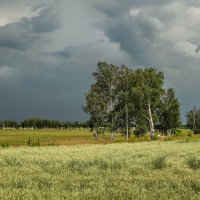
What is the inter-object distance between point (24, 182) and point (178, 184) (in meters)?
5.77

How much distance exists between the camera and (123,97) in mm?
99812

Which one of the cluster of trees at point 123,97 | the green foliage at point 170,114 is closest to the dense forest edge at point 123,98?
the cluster of trees at point 123,97

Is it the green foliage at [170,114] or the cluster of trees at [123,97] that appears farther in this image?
the green foliage at [170,114]

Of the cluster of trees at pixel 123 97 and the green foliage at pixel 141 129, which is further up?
the cluster of trees at pixel 123 97

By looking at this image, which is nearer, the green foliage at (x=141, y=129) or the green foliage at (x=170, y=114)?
the green foliage at (x=141, y=129)

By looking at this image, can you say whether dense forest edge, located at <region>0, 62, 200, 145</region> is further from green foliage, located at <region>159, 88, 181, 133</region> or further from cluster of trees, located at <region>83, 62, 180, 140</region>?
green foliage, located at <region>159, 88, 181, 133</region>

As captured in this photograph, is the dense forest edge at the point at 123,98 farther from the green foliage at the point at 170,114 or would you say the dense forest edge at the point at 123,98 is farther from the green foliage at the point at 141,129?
the green foliage at the point at 170,114

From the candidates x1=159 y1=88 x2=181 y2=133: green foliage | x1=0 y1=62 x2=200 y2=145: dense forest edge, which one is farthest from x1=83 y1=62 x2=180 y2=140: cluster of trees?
x1=159 y1=88 x2=181 y2=133: green foliage

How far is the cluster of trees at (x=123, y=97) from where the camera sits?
9950 centimetres

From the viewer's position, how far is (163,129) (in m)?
Answer: 132

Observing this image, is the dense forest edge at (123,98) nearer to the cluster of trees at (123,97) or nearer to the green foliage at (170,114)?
the cluster of trees at (123,97)

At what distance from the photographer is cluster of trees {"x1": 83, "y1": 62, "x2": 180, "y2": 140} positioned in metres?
99.5

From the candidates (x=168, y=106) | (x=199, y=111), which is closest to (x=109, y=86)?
A: (x=168, y=106)

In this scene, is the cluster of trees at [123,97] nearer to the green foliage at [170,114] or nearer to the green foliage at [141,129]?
the green foliage at [141,129]
